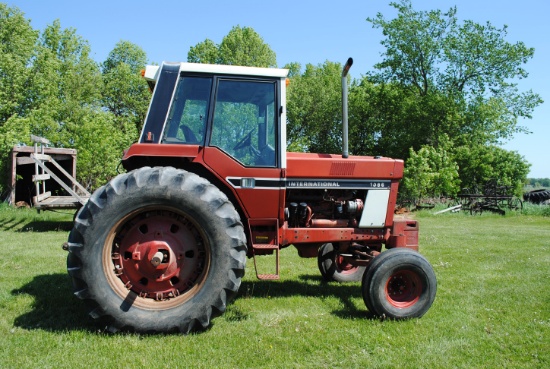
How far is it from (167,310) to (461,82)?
32.3m

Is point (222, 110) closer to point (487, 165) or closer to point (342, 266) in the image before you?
point (342, 266)

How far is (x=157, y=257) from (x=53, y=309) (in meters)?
1.54

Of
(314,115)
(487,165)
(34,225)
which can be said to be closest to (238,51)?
(314,115)

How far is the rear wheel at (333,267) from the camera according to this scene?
21.6 feet

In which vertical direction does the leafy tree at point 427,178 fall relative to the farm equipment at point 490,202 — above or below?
above

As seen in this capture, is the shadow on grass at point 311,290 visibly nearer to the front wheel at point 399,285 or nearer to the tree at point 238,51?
the front wheel at point 399,285

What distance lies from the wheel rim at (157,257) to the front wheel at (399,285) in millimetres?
1716

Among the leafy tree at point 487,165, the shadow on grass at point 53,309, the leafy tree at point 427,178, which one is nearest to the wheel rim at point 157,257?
the shadow on grass at point 53,309

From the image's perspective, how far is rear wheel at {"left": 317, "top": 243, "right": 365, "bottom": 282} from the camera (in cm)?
659

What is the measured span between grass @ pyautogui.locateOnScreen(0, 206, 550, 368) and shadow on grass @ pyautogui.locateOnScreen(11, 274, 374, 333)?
0.01 m

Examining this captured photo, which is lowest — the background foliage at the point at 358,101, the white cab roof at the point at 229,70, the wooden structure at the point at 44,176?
the wooden structure at the point at 44,176

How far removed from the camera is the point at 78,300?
17.2 feet

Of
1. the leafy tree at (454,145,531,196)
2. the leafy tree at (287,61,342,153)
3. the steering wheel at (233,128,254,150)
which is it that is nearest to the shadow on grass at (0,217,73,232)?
the steering wheel at (233,128,254,150)

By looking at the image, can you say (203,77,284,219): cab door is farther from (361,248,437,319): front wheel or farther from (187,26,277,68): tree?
(187,26,277,68): tree
